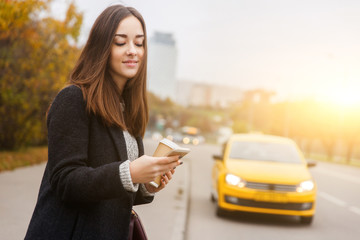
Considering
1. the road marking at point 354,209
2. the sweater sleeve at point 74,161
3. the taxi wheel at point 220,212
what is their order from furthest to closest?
the road marking at point 354,209
the taxi wheel at point 220,212
the sweater sleeve at point 74,161

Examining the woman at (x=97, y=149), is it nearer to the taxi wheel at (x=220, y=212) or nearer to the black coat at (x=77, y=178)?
Answer: the black coat at (x=77, y=178)

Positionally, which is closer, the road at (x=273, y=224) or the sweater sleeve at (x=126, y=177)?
the sweater sleeve at (x=126, y=177)

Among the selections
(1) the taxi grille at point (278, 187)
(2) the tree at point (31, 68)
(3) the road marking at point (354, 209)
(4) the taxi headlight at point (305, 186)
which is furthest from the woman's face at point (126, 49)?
(2) the tree at point (31, 68)

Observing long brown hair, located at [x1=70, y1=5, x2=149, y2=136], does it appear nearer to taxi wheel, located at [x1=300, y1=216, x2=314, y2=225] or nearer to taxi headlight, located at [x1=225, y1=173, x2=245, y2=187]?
taxi headlight, located at [x1=225, y1=173, x2=245, y2=187]

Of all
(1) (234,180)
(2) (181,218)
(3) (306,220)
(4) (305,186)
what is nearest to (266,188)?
(1) (234,180)

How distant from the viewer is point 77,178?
1.78 m

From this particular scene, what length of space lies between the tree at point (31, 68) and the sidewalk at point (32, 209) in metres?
1.81

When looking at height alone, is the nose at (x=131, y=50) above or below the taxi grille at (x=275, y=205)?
above

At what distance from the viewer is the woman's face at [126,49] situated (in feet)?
6.93

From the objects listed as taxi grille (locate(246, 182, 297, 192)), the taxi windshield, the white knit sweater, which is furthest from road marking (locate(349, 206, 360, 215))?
the white knit sweater

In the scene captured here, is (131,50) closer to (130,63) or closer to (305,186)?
(130,63)

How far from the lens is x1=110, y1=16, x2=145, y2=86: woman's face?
6.93 ft

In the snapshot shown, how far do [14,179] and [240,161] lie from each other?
4.78 meters

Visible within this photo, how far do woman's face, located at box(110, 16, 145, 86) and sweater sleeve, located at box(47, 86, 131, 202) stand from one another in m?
0.27
